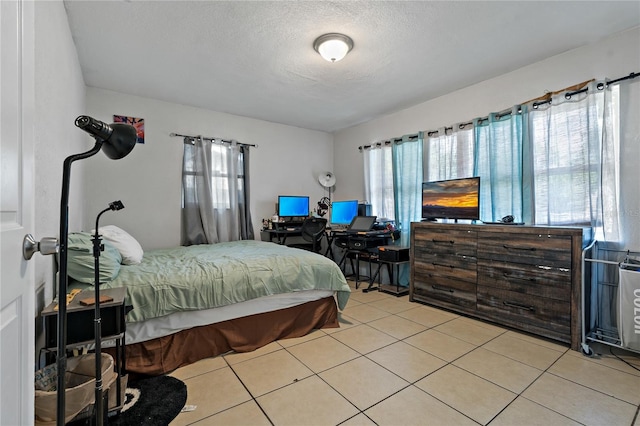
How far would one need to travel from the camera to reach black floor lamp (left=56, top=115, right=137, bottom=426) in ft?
2.75

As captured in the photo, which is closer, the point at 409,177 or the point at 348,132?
the point at 409,177

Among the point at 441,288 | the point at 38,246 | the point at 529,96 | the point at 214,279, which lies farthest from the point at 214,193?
the point at 529,96

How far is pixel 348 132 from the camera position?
205 inches

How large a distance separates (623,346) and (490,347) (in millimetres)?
882

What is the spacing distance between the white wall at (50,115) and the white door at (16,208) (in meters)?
0.98

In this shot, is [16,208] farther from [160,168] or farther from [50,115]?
[160,168]

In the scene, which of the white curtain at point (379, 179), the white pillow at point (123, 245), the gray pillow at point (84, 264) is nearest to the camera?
the gray pillow at point (84, 264)

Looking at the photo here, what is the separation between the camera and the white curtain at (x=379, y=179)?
4.41 meters

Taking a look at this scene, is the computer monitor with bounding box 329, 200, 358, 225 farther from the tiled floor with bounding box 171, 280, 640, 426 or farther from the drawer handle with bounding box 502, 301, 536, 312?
the drawer handle with bounding box 502, 301, 536, 312

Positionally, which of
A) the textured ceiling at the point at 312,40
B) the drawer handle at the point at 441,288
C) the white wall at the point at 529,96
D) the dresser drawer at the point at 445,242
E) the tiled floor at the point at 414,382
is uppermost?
the textured ceiling at the point at 312,40

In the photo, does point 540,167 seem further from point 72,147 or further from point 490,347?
point 72,147

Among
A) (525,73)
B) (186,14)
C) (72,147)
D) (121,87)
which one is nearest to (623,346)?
(525,73)

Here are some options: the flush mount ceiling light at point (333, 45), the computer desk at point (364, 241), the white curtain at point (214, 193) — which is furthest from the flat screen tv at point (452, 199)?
the white curtain at point (214, 193)

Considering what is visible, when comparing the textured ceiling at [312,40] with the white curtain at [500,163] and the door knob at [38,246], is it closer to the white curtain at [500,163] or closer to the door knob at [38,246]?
the white curtain at [500,163]
